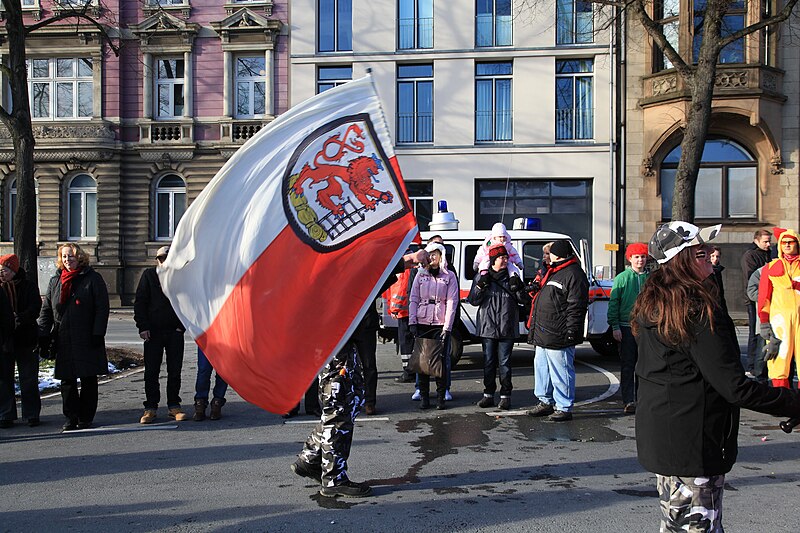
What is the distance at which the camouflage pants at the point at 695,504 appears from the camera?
10.5 feet

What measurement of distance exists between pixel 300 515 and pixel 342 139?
2.53 metres

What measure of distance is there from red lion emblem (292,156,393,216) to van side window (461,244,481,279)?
7.13 metres

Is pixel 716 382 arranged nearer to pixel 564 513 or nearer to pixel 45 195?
pixel 564 513

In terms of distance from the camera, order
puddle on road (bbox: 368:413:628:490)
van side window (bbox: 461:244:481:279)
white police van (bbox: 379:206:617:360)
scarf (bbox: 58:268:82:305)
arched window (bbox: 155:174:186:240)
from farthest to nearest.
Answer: arched window (bbox: 155:174:186:240) → van side window (bbox: 461:244:481:279) → white police van (bbox: 379:206:617:360) → scarf (bbox: 58:268:82:305) → puddle on road (bbox: 368:413:628:490)

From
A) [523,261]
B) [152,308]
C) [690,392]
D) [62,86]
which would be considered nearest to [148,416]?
[152,308]

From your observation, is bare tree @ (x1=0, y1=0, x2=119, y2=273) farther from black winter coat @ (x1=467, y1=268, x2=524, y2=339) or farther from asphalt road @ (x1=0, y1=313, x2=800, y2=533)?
black winter coat @ (x1=467, y1=268, x2=524, y2=339)

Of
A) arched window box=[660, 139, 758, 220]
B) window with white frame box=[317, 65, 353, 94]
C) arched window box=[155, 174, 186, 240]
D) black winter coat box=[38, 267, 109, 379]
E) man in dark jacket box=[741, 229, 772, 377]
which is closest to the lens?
black winter coat box=[38, 267, 109, 379]

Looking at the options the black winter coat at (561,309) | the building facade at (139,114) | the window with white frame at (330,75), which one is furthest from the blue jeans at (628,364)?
the building facade at (139,114)

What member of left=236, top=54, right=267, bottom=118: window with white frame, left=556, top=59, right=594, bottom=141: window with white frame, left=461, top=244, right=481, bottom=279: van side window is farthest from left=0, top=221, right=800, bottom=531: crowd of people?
left=236, top=54, right=267, bottom=118: window with white frame

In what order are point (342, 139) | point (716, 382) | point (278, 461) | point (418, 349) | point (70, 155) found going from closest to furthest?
point (716, 382)
point (342, 139)
point (278, 461)
point (418, 349)
point (70, 155)

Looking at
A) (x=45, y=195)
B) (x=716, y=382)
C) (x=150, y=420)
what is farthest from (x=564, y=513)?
(x=45, y=195)

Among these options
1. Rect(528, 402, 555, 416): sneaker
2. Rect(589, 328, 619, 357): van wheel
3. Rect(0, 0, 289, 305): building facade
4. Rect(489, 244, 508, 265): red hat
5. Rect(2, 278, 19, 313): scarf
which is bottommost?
Rect(528, 402, 555, 416): sneaker

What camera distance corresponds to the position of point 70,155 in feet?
86.3

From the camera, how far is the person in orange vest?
7371mm
